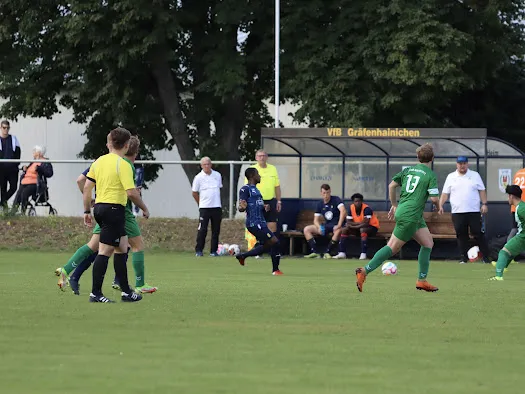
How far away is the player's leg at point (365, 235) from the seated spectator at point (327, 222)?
45 cm

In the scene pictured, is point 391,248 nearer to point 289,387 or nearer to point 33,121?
point 289,387

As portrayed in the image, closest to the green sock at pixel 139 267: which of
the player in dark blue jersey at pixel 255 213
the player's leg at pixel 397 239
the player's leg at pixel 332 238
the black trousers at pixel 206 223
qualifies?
the player's leg at pixel 397 239

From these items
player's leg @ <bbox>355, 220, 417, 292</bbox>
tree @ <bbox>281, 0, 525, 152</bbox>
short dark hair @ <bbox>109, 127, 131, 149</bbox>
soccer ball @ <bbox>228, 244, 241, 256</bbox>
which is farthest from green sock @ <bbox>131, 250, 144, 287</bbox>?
tree @ <bbox>281, 0, 525, 152</bbox>

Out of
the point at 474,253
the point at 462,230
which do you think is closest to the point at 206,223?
the point at 462,230

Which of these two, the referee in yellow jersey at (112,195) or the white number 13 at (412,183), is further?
the white number 13 at (412,183)

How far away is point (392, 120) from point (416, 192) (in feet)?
74.8

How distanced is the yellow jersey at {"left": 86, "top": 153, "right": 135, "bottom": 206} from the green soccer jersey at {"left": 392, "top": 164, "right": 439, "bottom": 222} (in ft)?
13.0

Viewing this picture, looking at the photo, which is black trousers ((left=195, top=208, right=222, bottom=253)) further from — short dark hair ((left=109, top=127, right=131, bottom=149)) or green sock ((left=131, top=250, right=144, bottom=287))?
short dark hair ((left=109, top=127, right=131, bottom=149))

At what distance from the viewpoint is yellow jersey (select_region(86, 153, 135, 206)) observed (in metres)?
13.3

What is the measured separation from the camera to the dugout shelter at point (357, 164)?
2884cm

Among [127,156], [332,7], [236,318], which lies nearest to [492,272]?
[127,156]

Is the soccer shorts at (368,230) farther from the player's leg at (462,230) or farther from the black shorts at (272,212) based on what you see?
the black shorts at (272,212)

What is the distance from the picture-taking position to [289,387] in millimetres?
7660

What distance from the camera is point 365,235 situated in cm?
2792
